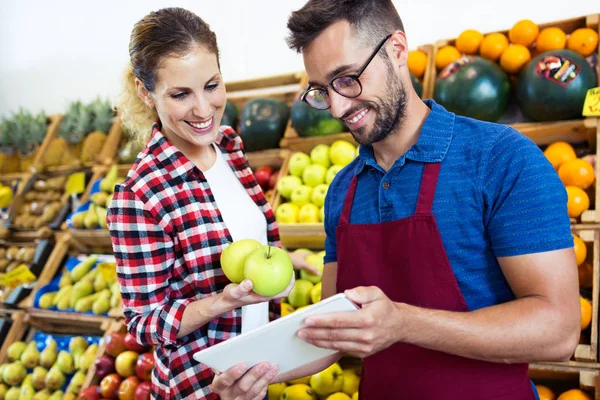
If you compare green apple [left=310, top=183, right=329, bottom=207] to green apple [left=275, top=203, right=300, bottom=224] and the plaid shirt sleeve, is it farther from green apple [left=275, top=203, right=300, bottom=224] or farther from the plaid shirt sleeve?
the plaid shirt sleeve

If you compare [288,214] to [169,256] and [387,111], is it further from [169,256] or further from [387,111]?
[387,111]

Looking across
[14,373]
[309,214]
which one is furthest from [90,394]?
[309,214]

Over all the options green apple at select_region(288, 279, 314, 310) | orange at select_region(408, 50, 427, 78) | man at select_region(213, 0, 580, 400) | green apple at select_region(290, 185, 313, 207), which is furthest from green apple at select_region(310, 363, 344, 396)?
orange at select_region(408, 50, 427, 78)

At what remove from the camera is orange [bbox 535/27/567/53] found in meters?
2.64

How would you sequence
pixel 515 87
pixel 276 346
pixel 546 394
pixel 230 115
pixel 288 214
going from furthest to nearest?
pixel 230 115 → pixel 288 214 → pixel 515 87 → pixel 546 394 → pixel 276 346

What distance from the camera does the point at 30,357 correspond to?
3.37 m

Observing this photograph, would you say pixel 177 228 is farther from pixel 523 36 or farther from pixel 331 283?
pixel 523 36

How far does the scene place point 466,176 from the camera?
3.84 ft

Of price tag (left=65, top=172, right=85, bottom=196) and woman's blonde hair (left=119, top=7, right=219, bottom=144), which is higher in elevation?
woman's blonde hair (left=119, top=7, right=219, bottom=144)

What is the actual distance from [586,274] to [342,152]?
5.01 ft

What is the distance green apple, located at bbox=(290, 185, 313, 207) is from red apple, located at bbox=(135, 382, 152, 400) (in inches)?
56.5

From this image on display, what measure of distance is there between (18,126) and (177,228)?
13.5 feet

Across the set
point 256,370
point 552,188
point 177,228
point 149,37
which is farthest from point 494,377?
point 149,37

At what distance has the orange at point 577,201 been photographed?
2.24 metres
